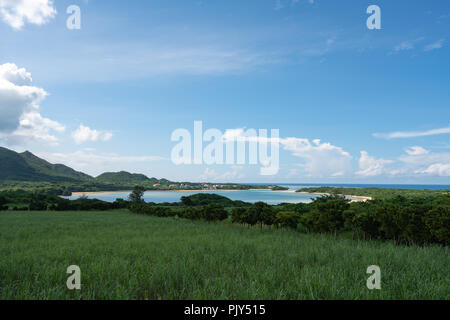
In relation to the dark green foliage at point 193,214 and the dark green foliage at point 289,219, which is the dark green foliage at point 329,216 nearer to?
the dark green foliage at point 289,219

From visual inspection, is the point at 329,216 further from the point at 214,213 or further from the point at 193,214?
the point at 193,214

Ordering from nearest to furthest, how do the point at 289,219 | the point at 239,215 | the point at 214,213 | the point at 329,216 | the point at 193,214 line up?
the point at 329,216
the point at 289,219
the point at 239,215
the point at 214,213
the point at 193,214

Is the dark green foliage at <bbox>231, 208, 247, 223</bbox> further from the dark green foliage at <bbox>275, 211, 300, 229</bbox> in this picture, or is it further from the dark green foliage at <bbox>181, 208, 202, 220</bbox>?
the dark green foliage at <bbox>181, 208, 202, 220</bbox>

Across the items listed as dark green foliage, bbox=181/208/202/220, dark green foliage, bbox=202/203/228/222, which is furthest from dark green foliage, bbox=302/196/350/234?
dark green foliage, bbox=181/208/202/220

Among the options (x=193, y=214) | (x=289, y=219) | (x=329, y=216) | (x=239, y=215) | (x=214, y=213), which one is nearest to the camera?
(x=329, y=216)

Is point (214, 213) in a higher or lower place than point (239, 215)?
lower

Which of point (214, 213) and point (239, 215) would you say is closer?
point (239, 215)

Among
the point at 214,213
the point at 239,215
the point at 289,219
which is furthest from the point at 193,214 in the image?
the point at 289,219

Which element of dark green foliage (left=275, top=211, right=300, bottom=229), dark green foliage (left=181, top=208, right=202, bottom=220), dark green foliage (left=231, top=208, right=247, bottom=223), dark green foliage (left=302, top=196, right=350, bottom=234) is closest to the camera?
dark green foliage (left=302, top=196, right=350, bottom=234)

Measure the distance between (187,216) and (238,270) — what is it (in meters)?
27.3

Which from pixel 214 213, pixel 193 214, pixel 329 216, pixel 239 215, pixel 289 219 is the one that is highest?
pixel 329 216
